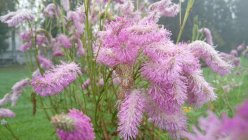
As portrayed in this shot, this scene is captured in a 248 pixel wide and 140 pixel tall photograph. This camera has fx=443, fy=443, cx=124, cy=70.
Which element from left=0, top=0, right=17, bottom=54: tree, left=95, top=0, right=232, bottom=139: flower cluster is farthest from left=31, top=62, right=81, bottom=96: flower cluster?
left=0, top=0, right=17, bottom=54: tree

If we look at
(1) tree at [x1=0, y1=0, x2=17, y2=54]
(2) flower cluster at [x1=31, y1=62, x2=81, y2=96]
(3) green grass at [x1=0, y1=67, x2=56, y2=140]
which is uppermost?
(2) flower cluster at [x1=31, y1=62, x2=81, y2=96]

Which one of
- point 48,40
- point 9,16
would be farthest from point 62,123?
point 48,40

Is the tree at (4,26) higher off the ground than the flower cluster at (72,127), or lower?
lower

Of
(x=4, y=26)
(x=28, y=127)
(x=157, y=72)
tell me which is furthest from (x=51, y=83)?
(x=4, y=26)

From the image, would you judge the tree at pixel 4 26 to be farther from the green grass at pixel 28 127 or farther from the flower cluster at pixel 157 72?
the flower cluster at pixel 157 72

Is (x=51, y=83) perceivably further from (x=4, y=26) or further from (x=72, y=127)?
(x=4, y=26)

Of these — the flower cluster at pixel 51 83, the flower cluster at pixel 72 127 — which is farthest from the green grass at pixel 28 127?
the flower cluster at pixel 72 127

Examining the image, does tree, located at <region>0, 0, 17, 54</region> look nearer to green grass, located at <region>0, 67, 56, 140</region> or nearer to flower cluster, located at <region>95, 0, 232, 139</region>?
green grass, located at <region>0, 67, 56, 140</region>

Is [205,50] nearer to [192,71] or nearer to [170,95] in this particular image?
[192,71]
